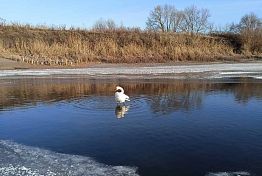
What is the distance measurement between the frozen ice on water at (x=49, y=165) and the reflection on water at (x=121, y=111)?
347 centimetres

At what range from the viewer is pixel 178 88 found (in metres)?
17.0

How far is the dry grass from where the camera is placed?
36.4 meters

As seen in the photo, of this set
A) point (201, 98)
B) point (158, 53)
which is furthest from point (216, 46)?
point (201, 98)

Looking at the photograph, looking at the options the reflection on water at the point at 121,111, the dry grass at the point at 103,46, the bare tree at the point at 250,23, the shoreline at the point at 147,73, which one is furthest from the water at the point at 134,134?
the bare tree at the point at 250,23

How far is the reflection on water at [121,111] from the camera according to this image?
11016mm

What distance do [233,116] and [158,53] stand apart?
29752 mm

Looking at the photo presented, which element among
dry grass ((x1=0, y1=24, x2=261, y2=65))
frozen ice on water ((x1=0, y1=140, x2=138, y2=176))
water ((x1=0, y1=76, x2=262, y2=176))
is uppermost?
dry grass ((x1=0, y1=24, x2=261, y2=65))

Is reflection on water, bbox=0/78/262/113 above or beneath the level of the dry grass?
beneath

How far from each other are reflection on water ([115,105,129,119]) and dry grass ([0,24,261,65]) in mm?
22224

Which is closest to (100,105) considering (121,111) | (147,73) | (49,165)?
(121,111)

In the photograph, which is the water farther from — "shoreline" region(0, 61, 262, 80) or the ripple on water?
"shoreline" region(0, 61, 262, 80)

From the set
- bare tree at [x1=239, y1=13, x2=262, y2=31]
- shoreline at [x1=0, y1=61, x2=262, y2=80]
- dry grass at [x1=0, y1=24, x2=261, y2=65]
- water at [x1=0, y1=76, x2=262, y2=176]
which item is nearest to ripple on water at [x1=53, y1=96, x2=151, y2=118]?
water at [x1=0, y1=76, x2=262, y2=176]

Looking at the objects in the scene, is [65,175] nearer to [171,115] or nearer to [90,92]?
[171,115]

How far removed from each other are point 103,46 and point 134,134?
A: 3147 centimetres
